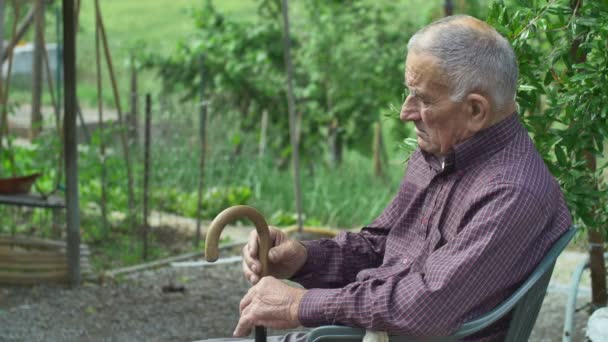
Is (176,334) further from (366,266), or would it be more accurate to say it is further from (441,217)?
(441,217)

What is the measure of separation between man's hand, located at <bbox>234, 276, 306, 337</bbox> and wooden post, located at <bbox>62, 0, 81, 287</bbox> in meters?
2.98

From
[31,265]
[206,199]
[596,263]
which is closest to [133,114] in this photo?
[206,199]

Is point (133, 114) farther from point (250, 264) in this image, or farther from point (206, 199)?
point (250, 264)

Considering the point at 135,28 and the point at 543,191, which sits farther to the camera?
the point at 135,28

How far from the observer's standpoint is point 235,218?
2525 mm

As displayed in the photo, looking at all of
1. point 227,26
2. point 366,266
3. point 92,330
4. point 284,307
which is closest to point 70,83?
point 92,330

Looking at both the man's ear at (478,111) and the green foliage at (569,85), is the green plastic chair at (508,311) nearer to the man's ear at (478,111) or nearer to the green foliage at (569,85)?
the man's ear at (478,111)

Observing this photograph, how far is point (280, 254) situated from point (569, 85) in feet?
3.87

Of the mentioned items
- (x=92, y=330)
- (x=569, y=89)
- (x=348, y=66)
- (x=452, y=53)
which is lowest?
(x=92, y=330)

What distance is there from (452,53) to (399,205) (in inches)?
22.8

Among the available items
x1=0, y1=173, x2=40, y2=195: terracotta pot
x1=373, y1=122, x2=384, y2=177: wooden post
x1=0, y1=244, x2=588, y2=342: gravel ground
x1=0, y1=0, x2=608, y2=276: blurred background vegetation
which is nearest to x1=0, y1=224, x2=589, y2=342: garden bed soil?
x1=0, y1=244, x2=588, y2=342: gravel ground

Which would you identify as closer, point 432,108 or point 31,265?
point 432,108

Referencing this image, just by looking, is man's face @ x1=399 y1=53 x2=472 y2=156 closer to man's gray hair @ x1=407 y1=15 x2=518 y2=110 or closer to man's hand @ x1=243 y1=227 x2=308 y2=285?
man's gray hair @ x1=407 y1=15 x2=518 y2=110

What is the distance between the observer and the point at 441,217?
2.45m
